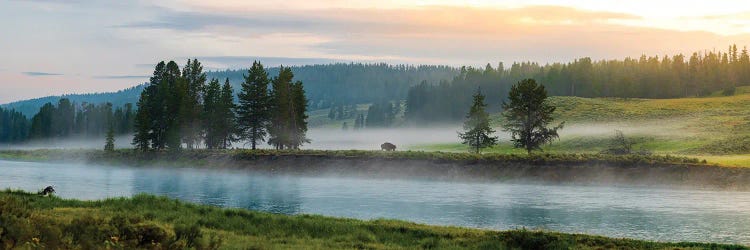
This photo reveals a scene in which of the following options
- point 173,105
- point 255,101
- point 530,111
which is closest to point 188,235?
point 530,111

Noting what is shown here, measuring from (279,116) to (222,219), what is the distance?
7318cm

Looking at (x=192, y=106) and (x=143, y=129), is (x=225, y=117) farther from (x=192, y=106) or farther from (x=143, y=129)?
(x=143, y=129)

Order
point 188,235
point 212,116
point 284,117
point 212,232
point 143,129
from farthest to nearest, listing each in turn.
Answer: point 212,116, point 143,129, point 284,117, point 212,232, point 188,235

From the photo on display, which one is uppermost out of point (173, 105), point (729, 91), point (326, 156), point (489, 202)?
point (729, 91)

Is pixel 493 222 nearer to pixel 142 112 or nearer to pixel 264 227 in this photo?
pixel 264 227

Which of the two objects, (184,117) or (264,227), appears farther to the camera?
(184,117)

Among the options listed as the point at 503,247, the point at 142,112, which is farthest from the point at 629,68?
the point at 503,247

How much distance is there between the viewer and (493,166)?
68.6 m

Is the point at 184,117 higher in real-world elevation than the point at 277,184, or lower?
higher

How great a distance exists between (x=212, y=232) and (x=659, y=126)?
110796 mm

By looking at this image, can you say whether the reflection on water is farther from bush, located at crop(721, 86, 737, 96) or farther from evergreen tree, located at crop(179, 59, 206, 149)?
bush, located at crop(721, 86, 737, 96)

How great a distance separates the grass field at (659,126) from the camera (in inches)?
3659

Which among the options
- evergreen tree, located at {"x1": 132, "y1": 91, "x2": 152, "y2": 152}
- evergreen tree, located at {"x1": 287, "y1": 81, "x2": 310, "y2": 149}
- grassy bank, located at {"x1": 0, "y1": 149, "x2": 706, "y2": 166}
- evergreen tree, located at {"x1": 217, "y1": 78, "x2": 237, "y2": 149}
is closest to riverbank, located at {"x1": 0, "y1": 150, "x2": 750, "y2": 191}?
grassy bank, located at {"x1": 0, "y1": 149, "x2": 706, "y2": 166}

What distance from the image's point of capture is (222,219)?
23172 millimetres
